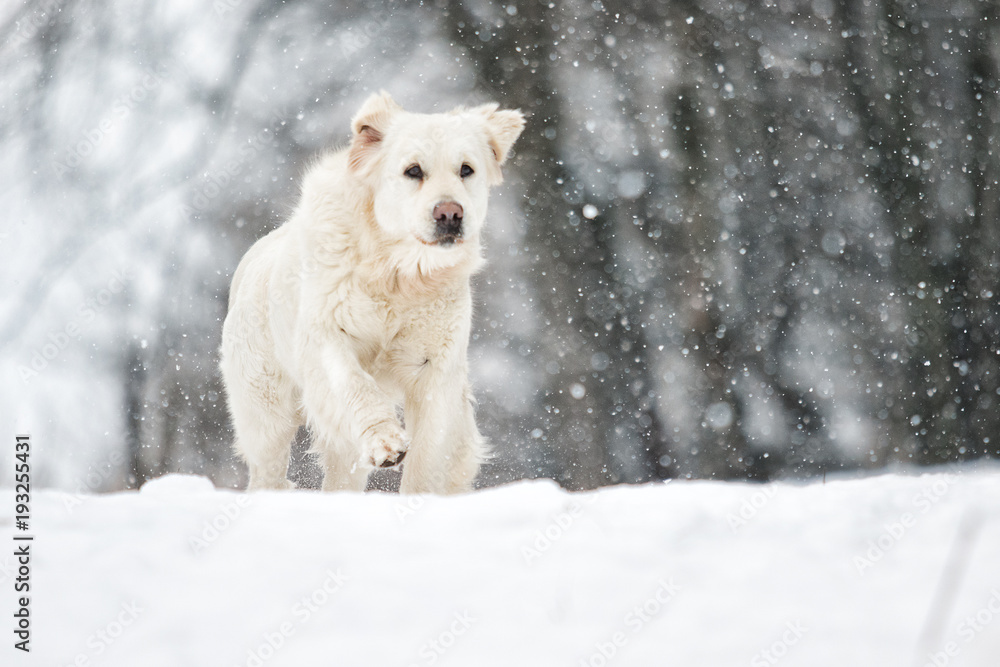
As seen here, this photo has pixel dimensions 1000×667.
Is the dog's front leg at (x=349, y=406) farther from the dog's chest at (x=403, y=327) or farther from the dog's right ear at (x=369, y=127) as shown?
the dog's right ear at (x=369, y=127)

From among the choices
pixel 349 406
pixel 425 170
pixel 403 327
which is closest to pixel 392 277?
pixel 403 327

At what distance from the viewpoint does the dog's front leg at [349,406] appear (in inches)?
136

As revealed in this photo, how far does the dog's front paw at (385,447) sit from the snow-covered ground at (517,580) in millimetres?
1066

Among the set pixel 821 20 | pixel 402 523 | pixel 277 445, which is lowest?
pixel 277 445

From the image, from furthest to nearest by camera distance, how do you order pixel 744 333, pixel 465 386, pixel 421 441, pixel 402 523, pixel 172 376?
pixel 172 376 < pixel 744 333 < pixel 465 386 < pixel 421 441 < pixel 402 523

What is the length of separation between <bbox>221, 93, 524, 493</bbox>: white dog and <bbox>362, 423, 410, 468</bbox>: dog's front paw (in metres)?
0.12

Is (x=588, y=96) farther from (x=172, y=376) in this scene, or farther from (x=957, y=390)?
(x=172, y=376)

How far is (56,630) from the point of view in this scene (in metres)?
1.64

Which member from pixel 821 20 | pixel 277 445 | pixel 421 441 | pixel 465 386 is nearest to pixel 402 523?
pixel 421 441

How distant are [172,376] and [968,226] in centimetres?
1006

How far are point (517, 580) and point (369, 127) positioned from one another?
3.01 meters

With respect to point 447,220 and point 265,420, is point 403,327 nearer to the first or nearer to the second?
point 447,220

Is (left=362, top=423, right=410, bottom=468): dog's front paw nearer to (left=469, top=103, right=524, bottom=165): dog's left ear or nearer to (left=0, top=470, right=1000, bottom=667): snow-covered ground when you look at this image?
(left=0, top=470, right=1000, bottom=667): snow-covered ground

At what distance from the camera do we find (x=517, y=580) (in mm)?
1859
